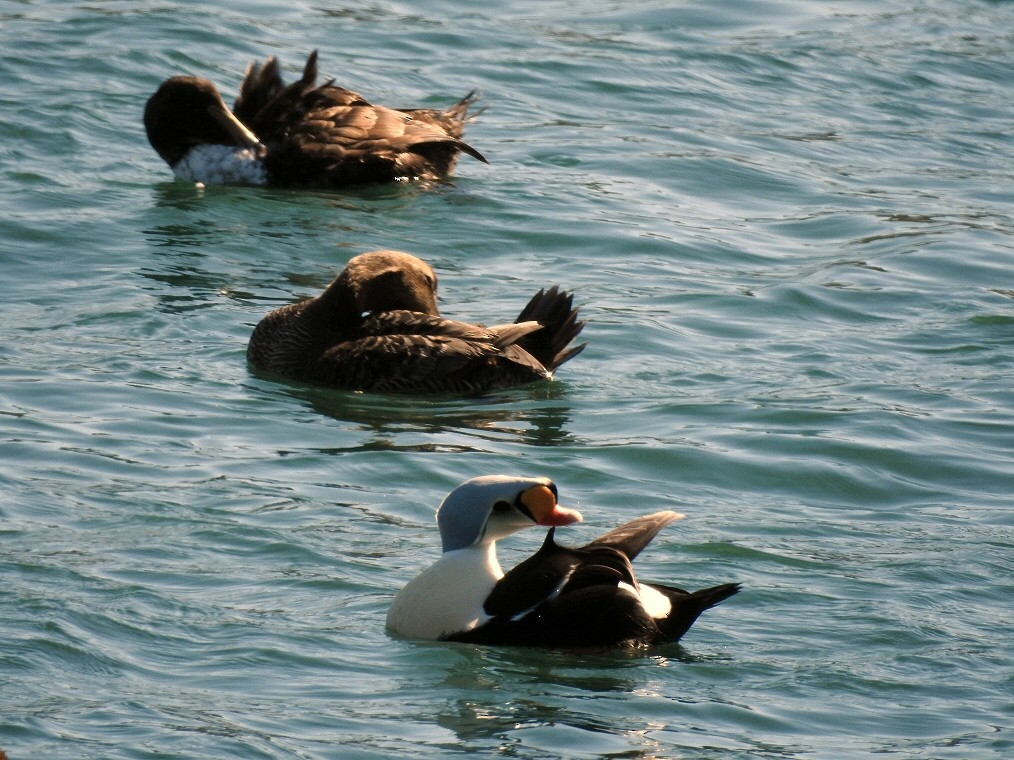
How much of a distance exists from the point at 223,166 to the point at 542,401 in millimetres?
5504

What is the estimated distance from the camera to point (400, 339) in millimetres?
10852

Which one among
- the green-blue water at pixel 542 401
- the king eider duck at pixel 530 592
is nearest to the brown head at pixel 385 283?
the green-blue water at pixel 542 401

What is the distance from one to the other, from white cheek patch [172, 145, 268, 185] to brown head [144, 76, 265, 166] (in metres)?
0.06

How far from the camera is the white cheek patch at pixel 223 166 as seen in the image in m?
15.1

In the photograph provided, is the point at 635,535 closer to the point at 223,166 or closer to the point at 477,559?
the point at 477,559

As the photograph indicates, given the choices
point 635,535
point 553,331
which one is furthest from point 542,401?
point 635,535

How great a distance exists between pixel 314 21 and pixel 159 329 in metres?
9.74

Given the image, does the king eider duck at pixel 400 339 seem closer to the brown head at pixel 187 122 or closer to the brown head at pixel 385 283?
the brown head at pixel 385 283

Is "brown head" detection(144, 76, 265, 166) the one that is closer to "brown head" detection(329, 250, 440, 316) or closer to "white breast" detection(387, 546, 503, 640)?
"brown head" detection(329, 250, 440, 316)

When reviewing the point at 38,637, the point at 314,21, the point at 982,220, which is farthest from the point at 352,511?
the point at 314,21

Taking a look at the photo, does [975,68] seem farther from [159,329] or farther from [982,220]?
[159,329]

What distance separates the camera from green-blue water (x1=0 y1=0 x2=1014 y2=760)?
660 centimetres

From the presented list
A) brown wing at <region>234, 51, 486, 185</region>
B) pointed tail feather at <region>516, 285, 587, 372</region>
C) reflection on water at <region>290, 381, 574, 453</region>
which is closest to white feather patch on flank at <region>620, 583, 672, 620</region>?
reflection on water at <region>290, 381, 574, 453</region>

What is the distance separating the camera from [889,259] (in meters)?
13.9
